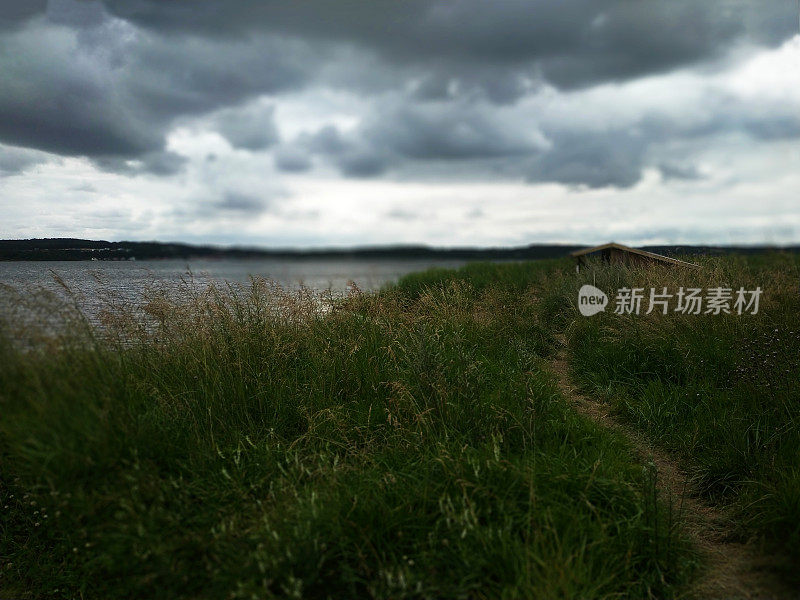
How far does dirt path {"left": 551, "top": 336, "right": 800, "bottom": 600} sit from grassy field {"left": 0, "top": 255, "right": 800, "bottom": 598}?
126mm

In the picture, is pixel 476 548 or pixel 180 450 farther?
pixel 180 450

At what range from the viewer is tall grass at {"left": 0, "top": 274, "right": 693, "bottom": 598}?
287cm

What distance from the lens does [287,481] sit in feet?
11.7

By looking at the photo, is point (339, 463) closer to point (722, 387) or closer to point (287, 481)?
point (287, 481)

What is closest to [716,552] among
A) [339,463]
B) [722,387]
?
[722,387]

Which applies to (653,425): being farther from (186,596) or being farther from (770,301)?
(186,596)

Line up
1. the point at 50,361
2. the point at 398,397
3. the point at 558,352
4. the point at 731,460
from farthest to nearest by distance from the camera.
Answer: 1. the point at 558,352
2. the point at 398,397
3. the point at 731,460
4. the point at 50,361

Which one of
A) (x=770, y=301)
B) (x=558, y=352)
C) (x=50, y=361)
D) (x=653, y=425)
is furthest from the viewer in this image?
(x=558, y=352)

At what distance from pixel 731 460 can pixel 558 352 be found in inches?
160

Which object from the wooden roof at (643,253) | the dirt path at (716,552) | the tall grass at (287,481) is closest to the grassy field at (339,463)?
the tall grass at (287,481)

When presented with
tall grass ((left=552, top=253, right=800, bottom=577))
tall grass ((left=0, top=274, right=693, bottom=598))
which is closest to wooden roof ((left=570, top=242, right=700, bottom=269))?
tall grass ((left=552, top=253, right=800, bottom=577))

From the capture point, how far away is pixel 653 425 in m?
5.25

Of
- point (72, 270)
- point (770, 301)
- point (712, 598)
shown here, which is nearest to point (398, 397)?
point (712, 598)

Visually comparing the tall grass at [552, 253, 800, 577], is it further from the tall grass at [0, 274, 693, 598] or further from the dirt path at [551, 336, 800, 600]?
the tall grass at [0, 274, 693, 598]
